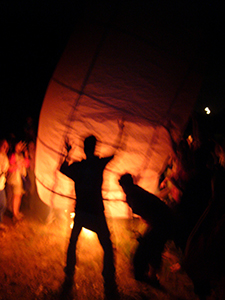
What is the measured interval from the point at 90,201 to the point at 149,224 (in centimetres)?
105

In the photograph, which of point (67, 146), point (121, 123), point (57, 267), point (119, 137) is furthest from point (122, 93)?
point (57, 267)

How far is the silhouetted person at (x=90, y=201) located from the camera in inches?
86.1

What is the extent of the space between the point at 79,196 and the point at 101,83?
5.16 feet

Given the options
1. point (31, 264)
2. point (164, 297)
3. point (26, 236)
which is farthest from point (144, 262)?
point (26, 236)

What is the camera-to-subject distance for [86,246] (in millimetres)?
3625

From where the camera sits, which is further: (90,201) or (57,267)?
(57,267)

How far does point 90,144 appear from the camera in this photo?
202cm

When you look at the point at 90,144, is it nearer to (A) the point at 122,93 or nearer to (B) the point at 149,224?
(A) the point at 122,93

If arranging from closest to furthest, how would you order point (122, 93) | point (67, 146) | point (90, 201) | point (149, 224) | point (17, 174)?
point (122, 93) → point (67, 146) → point (90, 201) → point (149, 224) → point (17, 174)

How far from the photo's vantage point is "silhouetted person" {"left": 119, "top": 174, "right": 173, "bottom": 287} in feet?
7.62

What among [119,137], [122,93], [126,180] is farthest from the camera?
[126,180]

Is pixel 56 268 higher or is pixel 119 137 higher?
pixel 119 137

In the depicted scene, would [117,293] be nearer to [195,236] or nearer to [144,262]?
[144,262]

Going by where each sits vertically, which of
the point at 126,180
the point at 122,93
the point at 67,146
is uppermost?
the point at 122,93
